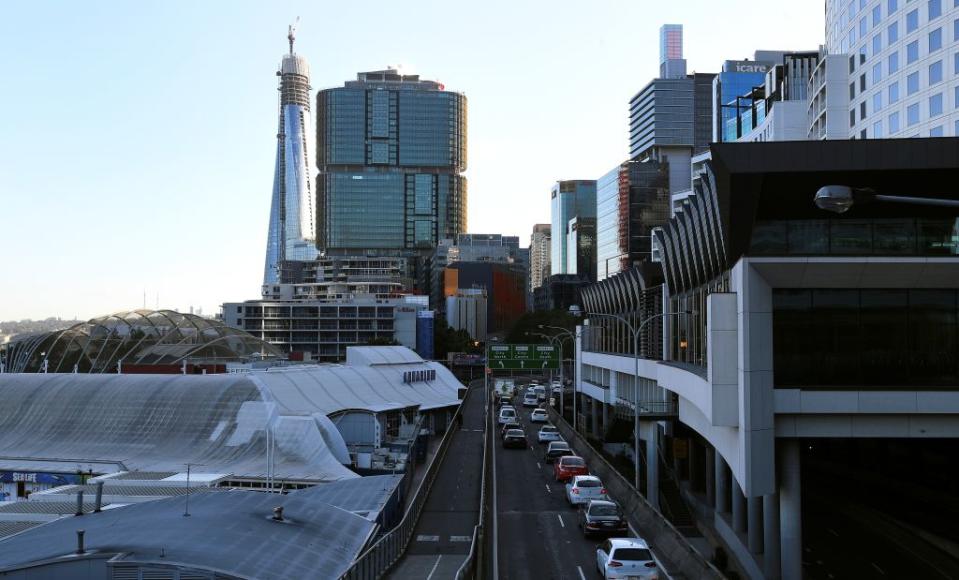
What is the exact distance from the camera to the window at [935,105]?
57.7m

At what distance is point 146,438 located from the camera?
58.7 meters

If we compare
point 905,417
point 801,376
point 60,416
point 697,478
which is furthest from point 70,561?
point 60,416

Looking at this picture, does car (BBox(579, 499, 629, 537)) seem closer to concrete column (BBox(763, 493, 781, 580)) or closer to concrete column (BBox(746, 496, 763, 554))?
concrete column (BBox(746, 496, 763, 554))

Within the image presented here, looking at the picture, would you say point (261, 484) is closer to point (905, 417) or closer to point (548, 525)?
point (548, 525)

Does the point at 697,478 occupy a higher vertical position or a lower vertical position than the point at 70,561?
lower

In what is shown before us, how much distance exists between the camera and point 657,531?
33188 mm

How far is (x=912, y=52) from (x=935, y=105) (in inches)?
210

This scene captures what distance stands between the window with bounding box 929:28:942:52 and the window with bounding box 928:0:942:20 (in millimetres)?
1001

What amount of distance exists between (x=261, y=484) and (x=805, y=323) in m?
31.3

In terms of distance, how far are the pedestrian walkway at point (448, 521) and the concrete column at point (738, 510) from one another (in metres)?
10.8

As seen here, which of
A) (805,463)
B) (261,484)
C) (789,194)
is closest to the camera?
(789,194)

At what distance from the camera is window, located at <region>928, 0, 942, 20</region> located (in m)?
57.9

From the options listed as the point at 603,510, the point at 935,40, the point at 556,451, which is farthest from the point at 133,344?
the point at 935,40

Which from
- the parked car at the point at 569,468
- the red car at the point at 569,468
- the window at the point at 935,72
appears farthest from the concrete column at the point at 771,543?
the window at the point at 935,72
